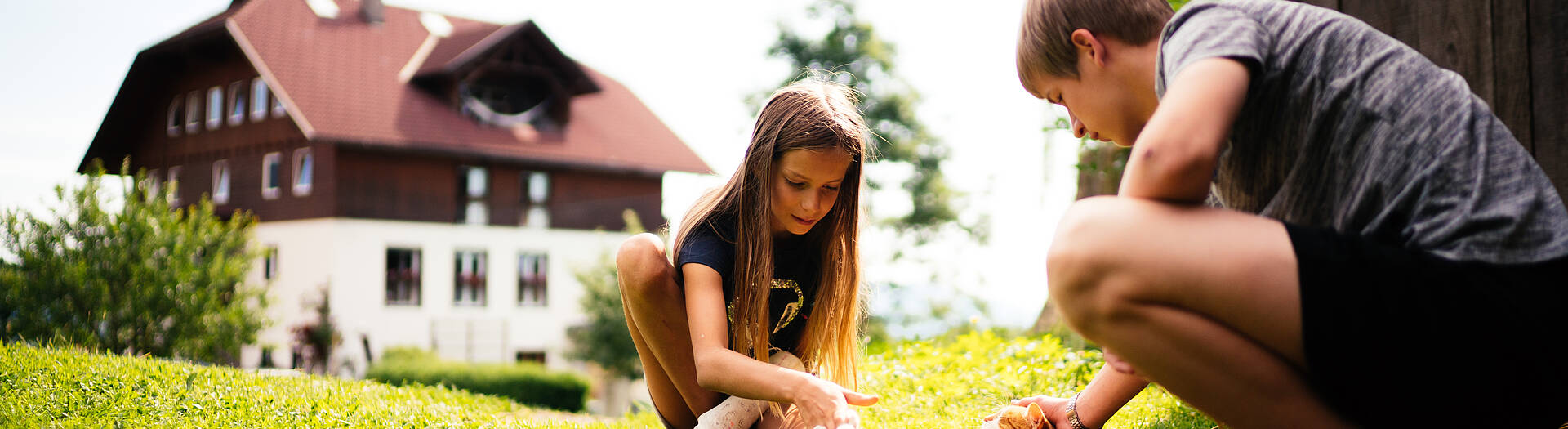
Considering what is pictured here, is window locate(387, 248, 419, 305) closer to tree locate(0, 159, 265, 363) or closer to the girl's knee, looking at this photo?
tree locate(0, 159, 265, 363)

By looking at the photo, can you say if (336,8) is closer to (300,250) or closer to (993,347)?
(300,250)

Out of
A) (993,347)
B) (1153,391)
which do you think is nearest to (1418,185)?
(1153,391)

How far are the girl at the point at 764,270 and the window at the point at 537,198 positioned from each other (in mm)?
28205

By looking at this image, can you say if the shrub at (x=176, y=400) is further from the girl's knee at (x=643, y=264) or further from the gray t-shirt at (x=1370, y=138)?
the gray t-shirt at (x=1370, y=138)

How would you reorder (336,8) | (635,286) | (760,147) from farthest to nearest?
(336,8), (760,147), (635,286)

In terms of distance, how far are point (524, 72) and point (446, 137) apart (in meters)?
3.15

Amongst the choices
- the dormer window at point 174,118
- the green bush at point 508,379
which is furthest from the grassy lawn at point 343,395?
the dormer window at point 174,118

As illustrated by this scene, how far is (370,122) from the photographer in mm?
27516

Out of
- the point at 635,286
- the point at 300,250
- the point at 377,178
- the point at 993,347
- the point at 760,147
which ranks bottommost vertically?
the point at 300,250

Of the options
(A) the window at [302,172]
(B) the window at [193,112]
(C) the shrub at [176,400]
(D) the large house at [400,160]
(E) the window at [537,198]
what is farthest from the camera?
(E) the window at [537,198]

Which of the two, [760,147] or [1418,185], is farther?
[760,147]

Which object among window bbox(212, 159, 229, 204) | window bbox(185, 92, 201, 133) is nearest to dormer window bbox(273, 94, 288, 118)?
window bbox(212, 159, 229, 204)

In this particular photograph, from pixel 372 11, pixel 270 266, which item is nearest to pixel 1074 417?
pixel 270 266

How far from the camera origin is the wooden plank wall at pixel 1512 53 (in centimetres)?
295
